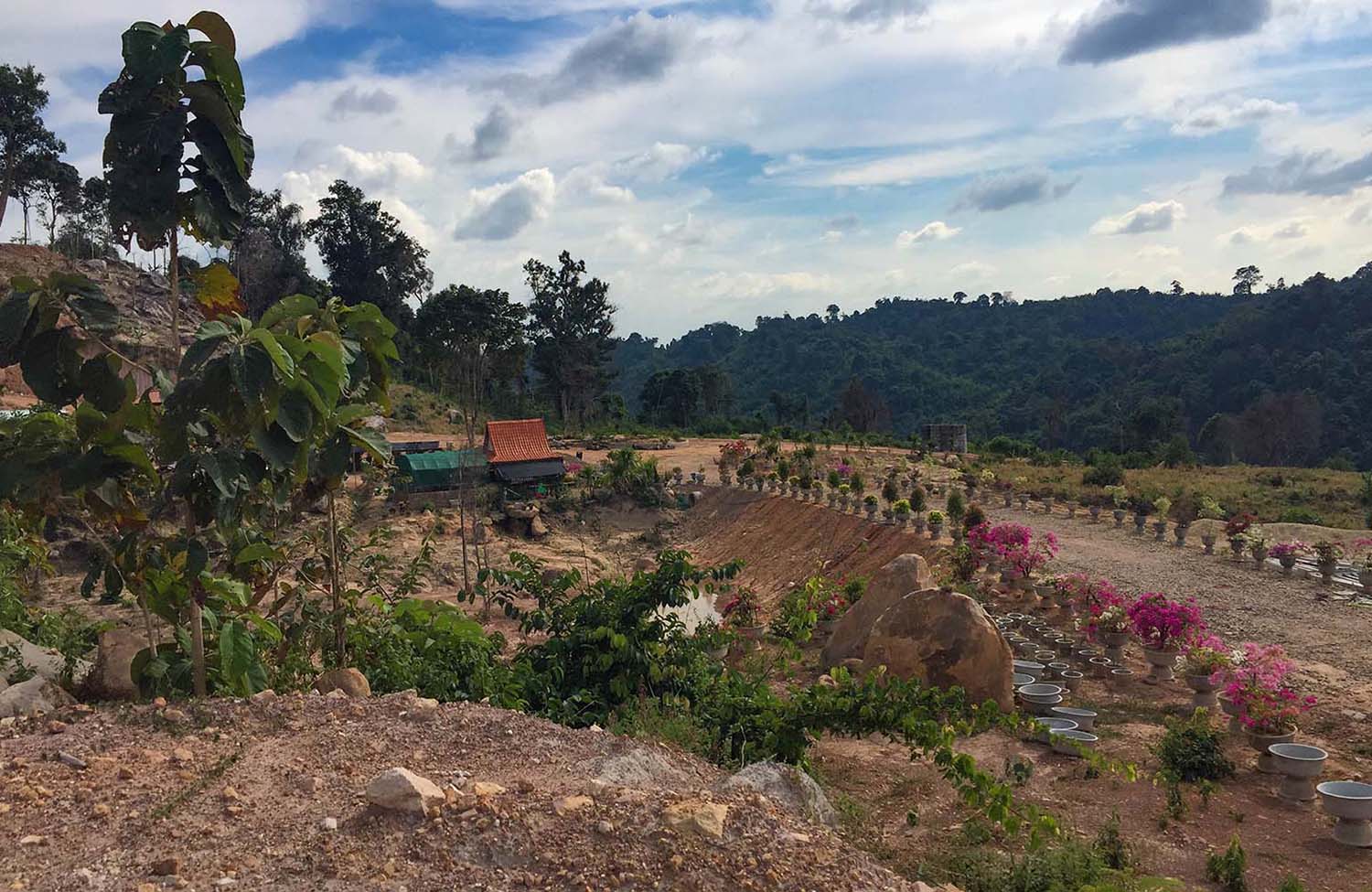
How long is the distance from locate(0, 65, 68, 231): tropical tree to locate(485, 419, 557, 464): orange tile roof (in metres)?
27.2

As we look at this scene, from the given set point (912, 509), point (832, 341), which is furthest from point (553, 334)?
point (832, 341)

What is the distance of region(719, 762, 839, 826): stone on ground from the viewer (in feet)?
12.6

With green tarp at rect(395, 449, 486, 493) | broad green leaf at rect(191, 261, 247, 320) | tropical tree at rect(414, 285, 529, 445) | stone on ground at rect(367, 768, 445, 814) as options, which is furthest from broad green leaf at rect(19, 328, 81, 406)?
tropical tree at rect(414, 285, 529, 445)

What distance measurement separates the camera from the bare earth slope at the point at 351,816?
285 centimetres

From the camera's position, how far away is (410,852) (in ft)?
9.61

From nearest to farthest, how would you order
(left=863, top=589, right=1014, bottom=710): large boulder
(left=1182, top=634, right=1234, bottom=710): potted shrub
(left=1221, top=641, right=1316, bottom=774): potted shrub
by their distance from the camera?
(left=1221, top=641, right=1316, bottom=774): potted shrub → (left=1182, top=634, right=1234, bottom=710): potted shrub → (left=863, top=589, right=1014, bottom=710): large boulder

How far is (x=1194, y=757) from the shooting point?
20.8ft

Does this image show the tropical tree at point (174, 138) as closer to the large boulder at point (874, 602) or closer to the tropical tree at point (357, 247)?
the large boulder at point (874, 602)

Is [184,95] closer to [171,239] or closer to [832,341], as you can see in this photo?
[171,239]

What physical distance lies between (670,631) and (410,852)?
290 cm

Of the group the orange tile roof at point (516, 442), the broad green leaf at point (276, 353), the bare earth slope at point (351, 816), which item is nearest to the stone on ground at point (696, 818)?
the bare earth slope at point (351, 816)

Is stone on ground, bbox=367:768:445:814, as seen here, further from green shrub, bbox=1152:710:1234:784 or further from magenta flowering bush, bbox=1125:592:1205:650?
magenta flowering bush, bbox=1125:592:1205:650

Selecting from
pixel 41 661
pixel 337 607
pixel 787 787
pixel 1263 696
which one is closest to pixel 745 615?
pixel 1263 696

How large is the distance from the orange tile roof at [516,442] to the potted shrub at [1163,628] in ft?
58.5
